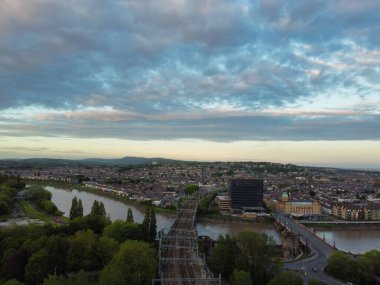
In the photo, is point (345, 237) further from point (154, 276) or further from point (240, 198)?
point (154, 276)

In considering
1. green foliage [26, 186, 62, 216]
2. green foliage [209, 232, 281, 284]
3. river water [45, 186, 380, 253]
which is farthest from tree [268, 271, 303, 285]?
green foliage [26, 186, 62, 216]

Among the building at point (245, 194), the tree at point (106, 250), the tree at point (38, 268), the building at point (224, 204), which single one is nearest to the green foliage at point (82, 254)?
the tree at point (106, 250)

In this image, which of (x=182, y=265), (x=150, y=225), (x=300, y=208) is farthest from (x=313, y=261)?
(x=300, y=208)

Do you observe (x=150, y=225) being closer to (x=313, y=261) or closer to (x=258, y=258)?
(x=258, y=258)

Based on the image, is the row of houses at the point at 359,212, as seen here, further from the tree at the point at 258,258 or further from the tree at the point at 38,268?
the tree at the point at 38,268

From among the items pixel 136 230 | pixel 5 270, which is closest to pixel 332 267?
pixel 136 230

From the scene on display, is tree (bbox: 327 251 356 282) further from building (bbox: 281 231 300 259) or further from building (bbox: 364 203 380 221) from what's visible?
building (bbox: 364 203 380 221)
